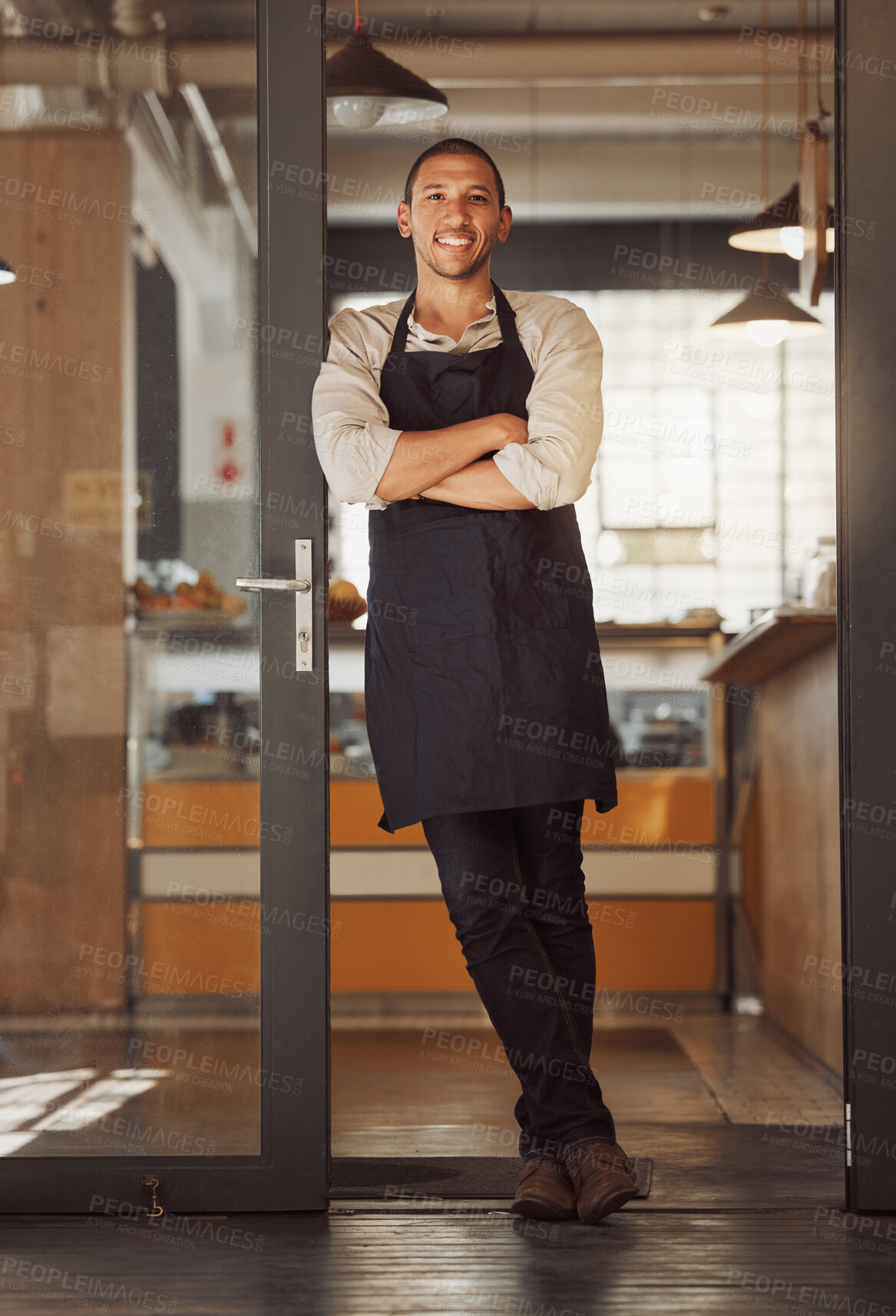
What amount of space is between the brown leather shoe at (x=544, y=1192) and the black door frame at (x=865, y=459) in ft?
1.73

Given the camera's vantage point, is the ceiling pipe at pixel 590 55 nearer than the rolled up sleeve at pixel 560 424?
No

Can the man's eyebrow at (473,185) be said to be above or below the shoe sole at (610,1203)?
above

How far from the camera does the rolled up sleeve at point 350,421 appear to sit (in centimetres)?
223

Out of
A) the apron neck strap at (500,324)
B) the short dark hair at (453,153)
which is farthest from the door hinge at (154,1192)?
the short dark hair at (453,153)

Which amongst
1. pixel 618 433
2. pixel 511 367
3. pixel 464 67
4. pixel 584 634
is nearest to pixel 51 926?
pixel 584 634

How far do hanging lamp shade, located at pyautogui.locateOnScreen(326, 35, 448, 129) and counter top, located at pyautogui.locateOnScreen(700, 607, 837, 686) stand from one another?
1783mm

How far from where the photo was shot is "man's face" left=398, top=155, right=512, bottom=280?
238 centimetres

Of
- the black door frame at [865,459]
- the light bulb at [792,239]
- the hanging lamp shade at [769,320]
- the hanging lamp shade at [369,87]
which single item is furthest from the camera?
the hanging lamp shade at [769,320]

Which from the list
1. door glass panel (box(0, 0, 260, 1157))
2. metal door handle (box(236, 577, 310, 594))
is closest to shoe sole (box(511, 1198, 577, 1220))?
door glass panel (box(0, 0, 260, 1157))

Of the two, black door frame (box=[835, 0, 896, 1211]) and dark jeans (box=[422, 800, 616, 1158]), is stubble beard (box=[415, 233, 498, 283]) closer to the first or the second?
black door frame (box=[835, 0, 896, 1211])

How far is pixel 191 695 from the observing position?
241cm

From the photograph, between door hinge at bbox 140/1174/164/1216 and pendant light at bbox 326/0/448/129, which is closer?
door hinge at bbox 140/1174/164/1216

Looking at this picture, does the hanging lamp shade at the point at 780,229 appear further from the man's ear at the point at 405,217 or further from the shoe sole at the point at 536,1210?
the shoe sole at the point at 536,1210

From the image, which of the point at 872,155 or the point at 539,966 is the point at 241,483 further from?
the point at 872,155
